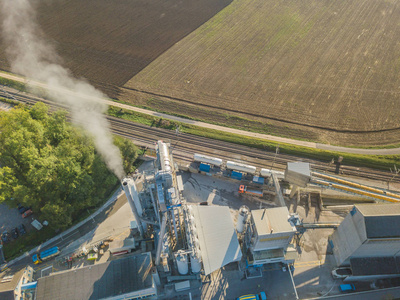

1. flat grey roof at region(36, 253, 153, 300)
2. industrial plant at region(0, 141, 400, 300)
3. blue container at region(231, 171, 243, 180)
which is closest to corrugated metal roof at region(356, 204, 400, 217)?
industrial plant at region(0, 141, 400, 300)

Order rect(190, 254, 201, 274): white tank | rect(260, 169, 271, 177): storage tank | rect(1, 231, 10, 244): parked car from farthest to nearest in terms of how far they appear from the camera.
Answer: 1. rect(260, 169, 271, 177): storage tank
2. rect(1, 231, 10, 244): parked car
3. rect(190, 254, 201, 274): white tank

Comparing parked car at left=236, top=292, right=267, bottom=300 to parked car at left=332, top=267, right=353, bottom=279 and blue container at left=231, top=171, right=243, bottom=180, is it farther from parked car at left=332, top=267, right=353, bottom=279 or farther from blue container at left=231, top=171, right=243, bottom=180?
blue container at left=231, top=171, right=243, bottom=180

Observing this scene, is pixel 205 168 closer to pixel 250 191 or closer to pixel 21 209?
pixel 250 191

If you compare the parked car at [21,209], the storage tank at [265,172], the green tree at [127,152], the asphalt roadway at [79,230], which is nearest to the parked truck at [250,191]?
the storage tank at [265,172]

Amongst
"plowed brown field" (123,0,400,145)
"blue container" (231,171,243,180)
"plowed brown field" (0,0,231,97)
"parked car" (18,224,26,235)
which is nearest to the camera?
"parked car" (18,224,26,235)

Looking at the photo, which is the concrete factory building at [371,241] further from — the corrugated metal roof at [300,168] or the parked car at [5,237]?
the parked car at [5,237]

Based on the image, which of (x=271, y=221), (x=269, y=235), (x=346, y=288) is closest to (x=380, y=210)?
(x=346, y=288)

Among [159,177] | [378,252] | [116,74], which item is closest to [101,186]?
[159,177]
